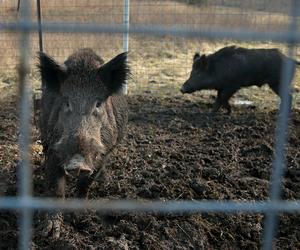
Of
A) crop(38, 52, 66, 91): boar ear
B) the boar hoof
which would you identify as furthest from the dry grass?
the boar hoof

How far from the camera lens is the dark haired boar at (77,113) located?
11.2 feet

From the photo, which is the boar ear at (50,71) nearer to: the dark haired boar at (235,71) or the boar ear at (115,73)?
the boar ear at (115,73)

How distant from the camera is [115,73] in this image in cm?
395

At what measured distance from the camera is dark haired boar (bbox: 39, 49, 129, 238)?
A: 3420 millimetres

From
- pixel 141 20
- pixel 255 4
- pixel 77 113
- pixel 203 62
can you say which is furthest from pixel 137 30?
pixel 255 4

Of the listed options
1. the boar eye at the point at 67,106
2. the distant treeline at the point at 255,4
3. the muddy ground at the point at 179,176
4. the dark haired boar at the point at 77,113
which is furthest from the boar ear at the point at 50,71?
the distant treeline at the point at 255,4

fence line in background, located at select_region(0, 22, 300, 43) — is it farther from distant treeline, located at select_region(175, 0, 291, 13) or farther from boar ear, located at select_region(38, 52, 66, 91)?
distant treeline, located at select_region(175, 0, 291, 13)

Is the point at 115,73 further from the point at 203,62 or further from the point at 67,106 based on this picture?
the point at 203,62

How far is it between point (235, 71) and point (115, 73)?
3.85m

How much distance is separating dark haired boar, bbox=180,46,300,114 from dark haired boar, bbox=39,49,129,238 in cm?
354

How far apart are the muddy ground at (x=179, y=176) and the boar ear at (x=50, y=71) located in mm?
907

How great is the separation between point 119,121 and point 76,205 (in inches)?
127

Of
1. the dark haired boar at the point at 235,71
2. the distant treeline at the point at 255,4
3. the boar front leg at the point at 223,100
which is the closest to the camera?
the boar front leg at the point at 223,100

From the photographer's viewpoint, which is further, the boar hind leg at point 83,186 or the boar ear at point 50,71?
the boar hind leg at point 83,186
